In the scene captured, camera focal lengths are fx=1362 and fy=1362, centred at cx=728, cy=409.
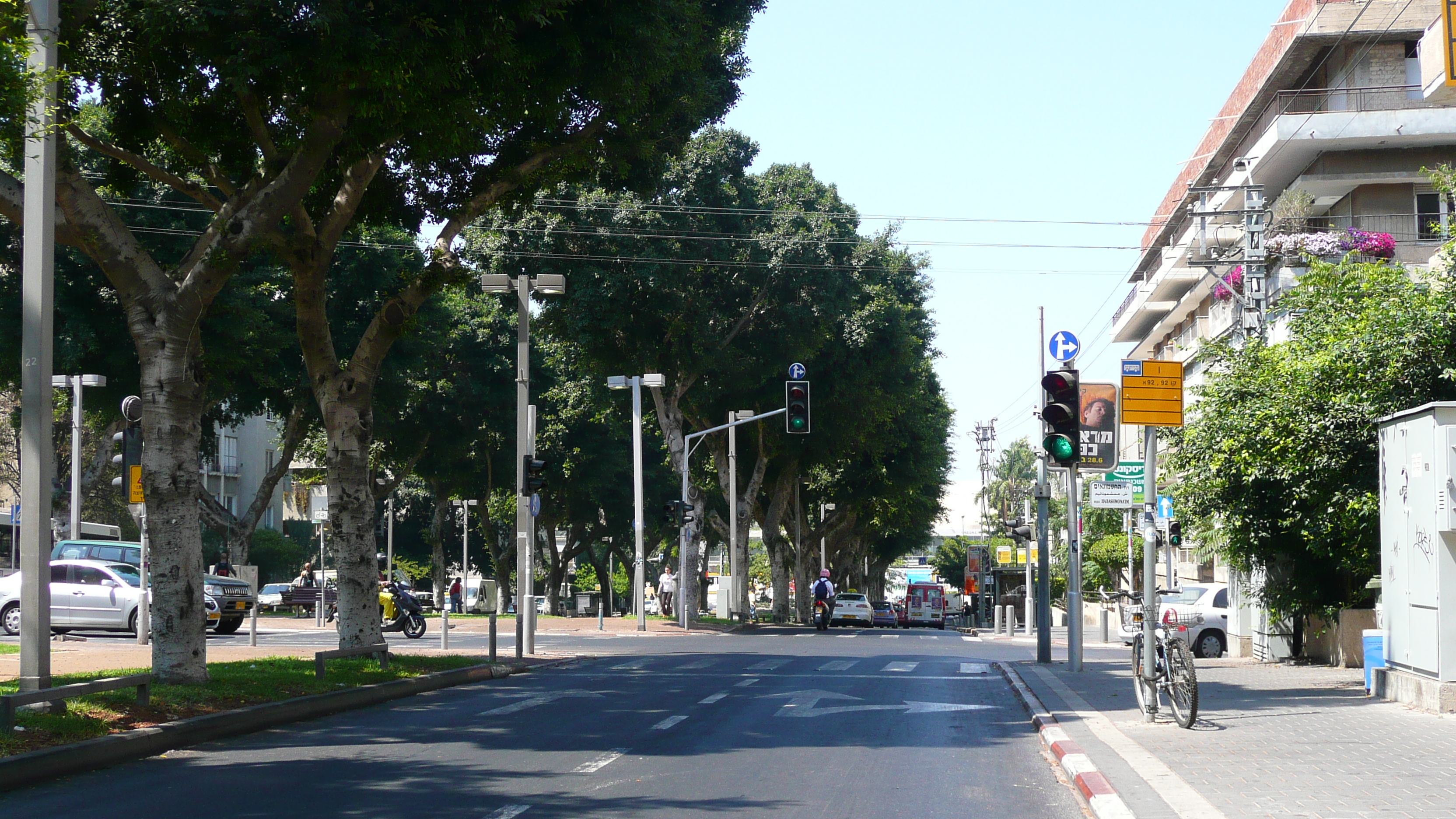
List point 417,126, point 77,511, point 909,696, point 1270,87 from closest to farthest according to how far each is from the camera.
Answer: point 417,126
point 909,696
point 77,511
point 1270,87

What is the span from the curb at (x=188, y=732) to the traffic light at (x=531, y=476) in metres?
5.15

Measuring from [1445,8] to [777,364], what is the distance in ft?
102

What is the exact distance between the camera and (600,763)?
1018cm

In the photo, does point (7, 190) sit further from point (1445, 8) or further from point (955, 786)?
point (1445, 8)

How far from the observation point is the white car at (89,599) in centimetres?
2750

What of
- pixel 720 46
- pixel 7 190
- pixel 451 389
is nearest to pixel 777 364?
pixel 451 389

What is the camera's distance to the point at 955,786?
915 cm

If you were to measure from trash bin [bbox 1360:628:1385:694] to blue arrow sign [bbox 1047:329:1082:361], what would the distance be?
646 cm

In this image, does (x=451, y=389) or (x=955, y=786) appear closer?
(x=955, y=786)

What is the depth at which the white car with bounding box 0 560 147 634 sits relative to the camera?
90.2 ft

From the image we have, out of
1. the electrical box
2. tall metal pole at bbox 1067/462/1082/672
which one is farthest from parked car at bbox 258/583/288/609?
the electrical box

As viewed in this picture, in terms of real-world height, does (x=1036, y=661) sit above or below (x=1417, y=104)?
below

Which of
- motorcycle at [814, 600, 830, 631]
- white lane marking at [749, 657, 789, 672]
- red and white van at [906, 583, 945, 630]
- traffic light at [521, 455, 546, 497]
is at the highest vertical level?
traffic light at [521, 455, 546, 497]

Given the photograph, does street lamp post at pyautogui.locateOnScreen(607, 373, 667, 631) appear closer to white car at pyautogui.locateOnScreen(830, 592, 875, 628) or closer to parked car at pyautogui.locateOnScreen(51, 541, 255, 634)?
parked car at pyautogui.locateOnScreen(51, 541, 255, 634)
